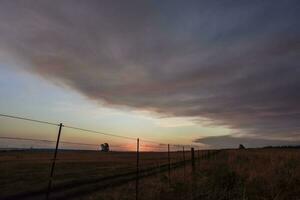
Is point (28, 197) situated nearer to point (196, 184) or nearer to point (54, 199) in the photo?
point (54, 199)

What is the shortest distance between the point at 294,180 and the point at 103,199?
865 cm

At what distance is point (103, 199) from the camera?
1147 cm

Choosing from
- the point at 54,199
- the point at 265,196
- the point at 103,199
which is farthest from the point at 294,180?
the point at 54,199

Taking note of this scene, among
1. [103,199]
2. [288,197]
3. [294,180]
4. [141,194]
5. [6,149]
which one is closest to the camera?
[6,149]

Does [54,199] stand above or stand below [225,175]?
below

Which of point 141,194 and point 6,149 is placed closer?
point 6,149

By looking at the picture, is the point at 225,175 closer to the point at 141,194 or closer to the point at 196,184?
the point at 196,184

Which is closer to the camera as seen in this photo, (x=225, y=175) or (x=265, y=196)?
(x=265, y=196)

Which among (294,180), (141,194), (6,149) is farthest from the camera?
(294,180)

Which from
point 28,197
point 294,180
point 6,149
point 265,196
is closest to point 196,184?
point 265,196

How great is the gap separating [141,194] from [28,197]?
500 centimetres

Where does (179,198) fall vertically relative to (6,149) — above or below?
below

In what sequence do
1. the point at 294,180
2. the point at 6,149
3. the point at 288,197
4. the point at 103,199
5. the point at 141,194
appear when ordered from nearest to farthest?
the point at 6,149, the point at 288,197, the point at 103,199, the point at 141,194, the point at 294,180

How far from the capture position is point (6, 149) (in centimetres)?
870
